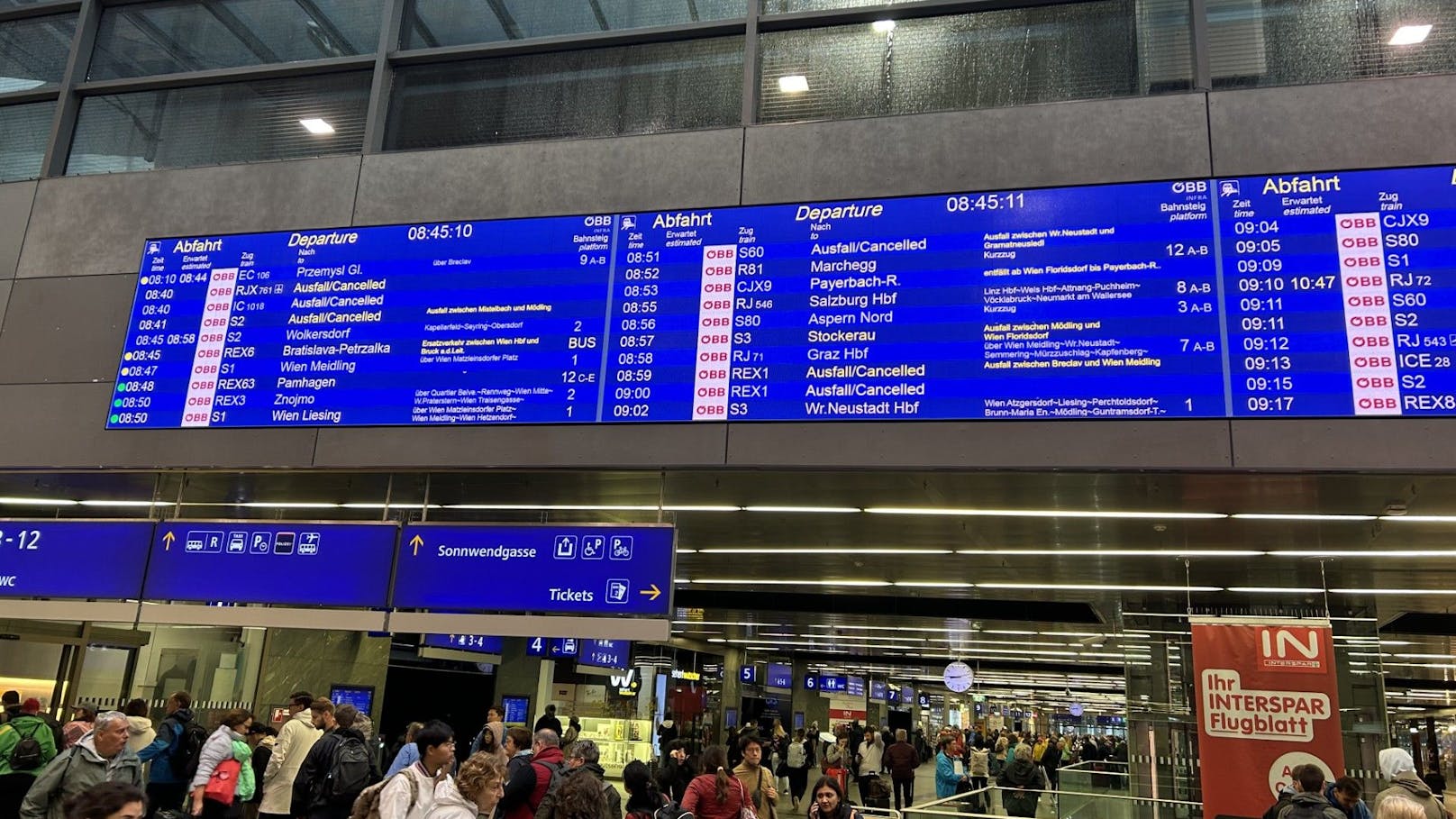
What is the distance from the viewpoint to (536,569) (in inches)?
275

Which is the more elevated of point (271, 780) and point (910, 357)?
point (910, 357)

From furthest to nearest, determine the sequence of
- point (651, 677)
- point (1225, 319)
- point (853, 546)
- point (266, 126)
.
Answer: point (651, 677) → point (853, 546) → point (266, 126) → point (1225, 319)

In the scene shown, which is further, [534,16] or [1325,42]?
[534,16]

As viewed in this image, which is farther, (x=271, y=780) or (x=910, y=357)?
(x=271, y=780)

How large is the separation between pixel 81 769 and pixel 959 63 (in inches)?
282

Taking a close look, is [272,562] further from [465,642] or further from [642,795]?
[465,642]

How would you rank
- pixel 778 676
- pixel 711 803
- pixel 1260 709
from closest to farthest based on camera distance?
pixel 711 803, pixel 1260 709, pixel 778 676

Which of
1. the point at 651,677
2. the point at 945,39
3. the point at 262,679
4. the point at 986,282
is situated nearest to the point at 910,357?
the point at 986,282

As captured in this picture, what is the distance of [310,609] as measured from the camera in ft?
24.2

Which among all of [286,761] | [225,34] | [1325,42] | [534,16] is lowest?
[286,761]

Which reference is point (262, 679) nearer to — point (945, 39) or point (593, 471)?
point (593, 471)

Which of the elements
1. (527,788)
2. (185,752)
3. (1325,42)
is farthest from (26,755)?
(1325,42)

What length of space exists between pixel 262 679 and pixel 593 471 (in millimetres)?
10320

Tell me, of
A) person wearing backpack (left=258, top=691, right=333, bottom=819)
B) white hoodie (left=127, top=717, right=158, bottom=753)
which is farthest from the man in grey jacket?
Answer: person wearing backpack (left=258, top=691, right=333, bottom=819)
